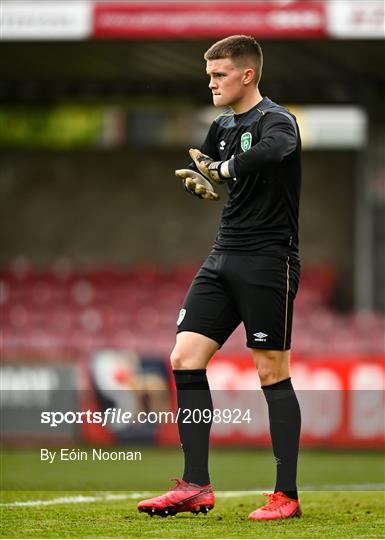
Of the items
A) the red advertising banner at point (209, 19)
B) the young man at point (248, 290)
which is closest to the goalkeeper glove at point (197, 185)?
the young man at point (248, 290)

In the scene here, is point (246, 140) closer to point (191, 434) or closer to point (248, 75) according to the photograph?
point (248, 75)

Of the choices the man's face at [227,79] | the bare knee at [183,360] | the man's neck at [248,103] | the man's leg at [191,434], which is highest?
the man's face at [227,79]

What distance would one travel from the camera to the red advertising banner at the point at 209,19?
15.2 metres

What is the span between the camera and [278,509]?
552 centimetres

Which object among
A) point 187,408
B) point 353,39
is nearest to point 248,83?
point 187,408

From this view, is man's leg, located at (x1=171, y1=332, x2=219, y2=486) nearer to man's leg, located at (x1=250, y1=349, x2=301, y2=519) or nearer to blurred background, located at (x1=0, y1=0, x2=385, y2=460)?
man's leg, located at (x1=250, y1=349, x2=301, y2=519)

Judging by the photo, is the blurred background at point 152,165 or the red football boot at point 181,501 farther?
the blurred background at point 152,165

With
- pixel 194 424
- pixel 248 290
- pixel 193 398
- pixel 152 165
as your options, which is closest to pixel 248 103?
pixel 248 290

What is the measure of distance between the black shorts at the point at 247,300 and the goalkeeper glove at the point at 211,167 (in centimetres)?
38

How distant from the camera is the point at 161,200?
20.3 meters

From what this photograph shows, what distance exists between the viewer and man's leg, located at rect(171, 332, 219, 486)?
558cm

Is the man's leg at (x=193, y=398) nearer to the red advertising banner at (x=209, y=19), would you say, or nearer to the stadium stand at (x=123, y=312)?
the stadium stand at (x=123, y=312)

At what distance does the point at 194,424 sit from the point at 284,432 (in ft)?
1.33

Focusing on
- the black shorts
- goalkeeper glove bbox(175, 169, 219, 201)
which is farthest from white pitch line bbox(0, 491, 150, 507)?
goalkeeper glove bbox(175, 169, 219, 201)
